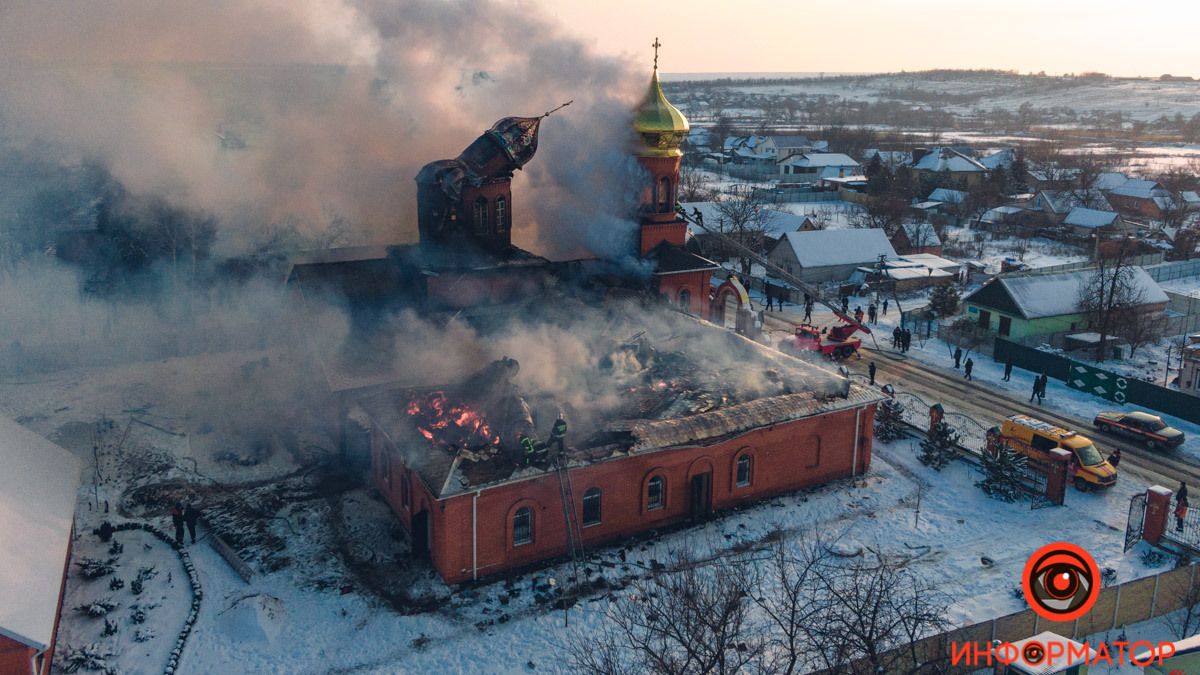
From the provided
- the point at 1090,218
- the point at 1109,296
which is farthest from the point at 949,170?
the point at 1109,296

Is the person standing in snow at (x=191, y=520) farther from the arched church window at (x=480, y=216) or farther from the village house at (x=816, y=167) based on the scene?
the village house at (x=816, y=167)

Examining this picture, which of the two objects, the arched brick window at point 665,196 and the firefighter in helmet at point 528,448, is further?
the arched brick window at point 665,196

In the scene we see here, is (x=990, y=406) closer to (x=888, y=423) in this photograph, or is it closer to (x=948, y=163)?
(x=888, y=423)

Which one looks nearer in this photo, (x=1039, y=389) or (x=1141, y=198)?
(x=1039, y=389)

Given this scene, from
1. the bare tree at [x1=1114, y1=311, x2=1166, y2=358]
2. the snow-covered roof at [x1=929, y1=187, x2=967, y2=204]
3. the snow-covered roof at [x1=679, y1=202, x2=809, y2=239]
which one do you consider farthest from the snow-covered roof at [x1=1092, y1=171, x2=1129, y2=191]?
the bare tree at [x1=1114, y1=311, x2=1166, y2=358]

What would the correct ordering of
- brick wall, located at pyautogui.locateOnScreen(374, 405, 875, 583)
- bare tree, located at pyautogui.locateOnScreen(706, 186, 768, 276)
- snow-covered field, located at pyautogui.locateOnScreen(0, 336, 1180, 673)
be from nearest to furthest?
snow-covered field, located at pyautogui.locateOnScreen(0, 336, 1180, 673)
brick wall, located at pyautogui.locateOnScreen(374, 405, 875, 583)
bare tree, located at pyautogui.locateOnScreen(706, 186, 768, 276)

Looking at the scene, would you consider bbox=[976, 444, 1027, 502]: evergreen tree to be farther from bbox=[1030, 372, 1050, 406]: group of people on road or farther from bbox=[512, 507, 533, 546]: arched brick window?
bbox=[512, 507, 533, 546]: arched brick window

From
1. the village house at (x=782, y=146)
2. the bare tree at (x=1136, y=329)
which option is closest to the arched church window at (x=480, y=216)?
the bare tree at (x=1136, y=329)
